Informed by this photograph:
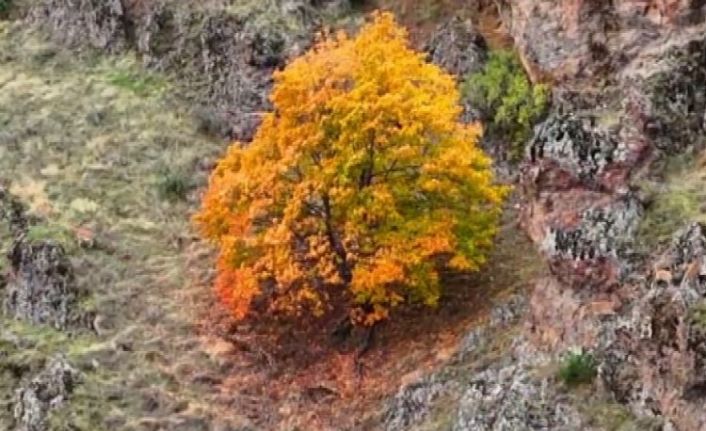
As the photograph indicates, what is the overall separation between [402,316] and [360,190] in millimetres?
3509

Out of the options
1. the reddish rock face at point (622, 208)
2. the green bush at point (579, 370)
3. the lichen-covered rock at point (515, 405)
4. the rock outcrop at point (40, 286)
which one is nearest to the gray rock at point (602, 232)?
the reddish rock face at point (622, 208)

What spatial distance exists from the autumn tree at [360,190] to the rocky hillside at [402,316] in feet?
4.99

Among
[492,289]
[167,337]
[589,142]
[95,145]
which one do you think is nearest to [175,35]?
[95,145]

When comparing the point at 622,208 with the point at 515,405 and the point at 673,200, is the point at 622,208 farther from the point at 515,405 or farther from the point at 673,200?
the point at 515,405

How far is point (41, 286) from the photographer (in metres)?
37.5

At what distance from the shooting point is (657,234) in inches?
1135

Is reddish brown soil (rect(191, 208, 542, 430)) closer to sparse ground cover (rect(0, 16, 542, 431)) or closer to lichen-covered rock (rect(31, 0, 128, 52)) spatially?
sparse ground cover (rect(0, 16, 542, 431))

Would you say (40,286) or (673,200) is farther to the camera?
(40,286)

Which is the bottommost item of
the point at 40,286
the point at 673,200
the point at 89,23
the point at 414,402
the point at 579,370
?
the point at 40,286

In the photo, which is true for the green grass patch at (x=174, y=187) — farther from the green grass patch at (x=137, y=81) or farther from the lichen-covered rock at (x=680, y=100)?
the lichen-covered rock at (x=680, y=100)

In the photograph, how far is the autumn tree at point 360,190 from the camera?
3316cm

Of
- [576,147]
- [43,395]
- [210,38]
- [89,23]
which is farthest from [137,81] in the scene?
[576,147]

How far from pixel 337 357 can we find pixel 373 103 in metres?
6.35

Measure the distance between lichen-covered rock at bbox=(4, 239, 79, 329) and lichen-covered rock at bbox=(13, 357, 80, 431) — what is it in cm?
308
